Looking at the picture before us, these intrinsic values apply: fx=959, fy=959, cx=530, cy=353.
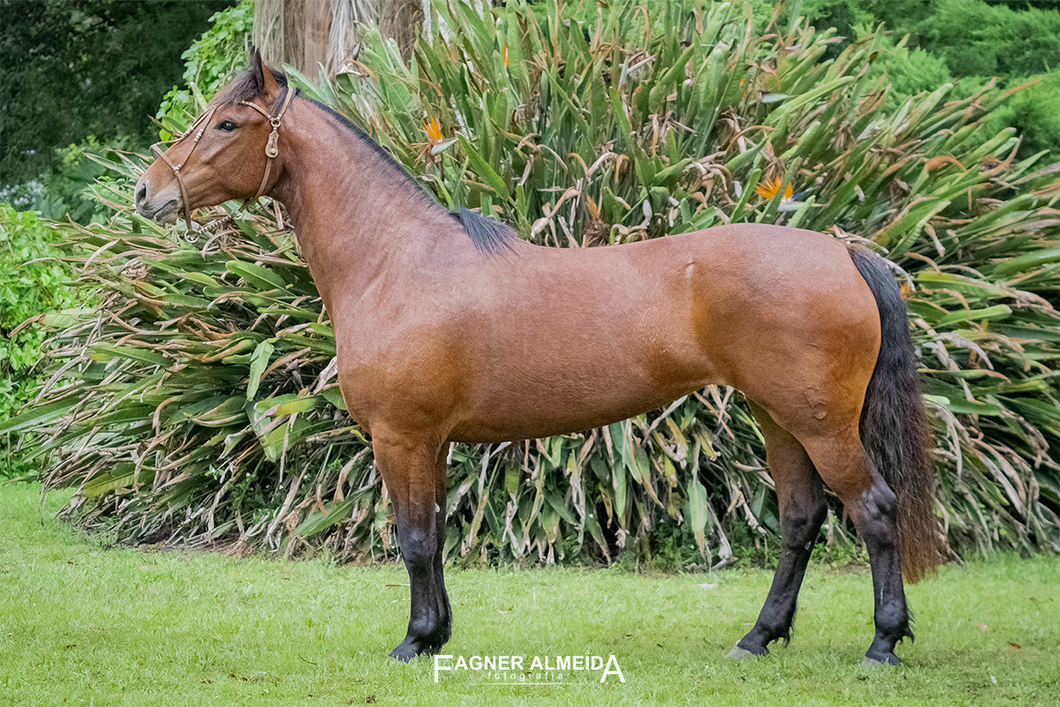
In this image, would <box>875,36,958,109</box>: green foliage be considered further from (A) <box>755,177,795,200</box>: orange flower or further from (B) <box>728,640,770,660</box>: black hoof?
(B) <box>728,640,770,660</box>: black hoof

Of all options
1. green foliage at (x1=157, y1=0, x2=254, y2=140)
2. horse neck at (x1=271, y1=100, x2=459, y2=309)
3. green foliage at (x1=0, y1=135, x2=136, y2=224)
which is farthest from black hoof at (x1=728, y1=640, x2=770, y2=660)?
green foliage at (x1=0, y1=135, x2=136, y2=224)

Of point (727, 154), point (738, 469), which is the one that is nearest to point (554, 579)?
point (738, 469)

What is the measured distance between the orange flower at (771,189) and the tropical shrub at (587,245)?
0.05ft

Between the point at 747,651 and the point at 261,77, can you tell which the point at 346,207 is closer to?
the point at 261,77

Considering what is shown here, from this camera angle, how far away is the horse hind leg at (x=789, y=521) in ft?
11.9

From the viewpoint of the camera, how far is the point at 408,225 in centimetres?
355

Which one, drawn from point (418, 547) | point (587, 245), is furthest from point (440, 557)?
point (587, 245)

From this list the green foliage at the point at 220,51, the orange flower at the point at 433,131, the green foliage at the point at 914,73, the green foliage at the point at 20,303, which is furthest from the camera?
the green foliage at the point at 220,51

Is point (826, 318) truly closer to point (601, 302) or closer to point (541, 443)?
point (601, 302)

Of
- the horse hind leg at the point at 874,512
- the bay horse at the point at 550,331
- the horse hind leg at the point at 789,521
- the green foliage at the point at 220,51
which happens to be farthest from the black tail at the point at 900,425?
the green foliage at the point at 220,51

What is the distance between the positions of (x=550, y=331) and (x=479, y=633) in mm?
1361

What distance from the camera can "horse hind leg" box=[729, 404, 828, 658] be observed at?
3627 mm

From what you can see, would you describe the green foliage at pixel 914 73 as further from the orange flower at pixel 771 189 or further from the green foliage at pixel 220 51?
the green foliage at pixel 220 51

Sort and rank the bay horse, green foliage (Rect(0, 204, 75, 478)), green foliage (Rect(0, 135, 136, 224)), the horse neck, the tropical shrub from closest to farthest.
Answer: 1. the bay horse
2. the horse neck
3. the tropical shrub
4. green foliage (Rect(0, 204, 75, 478))
5. green foliage (Rect(0, 135, 136, 224))
